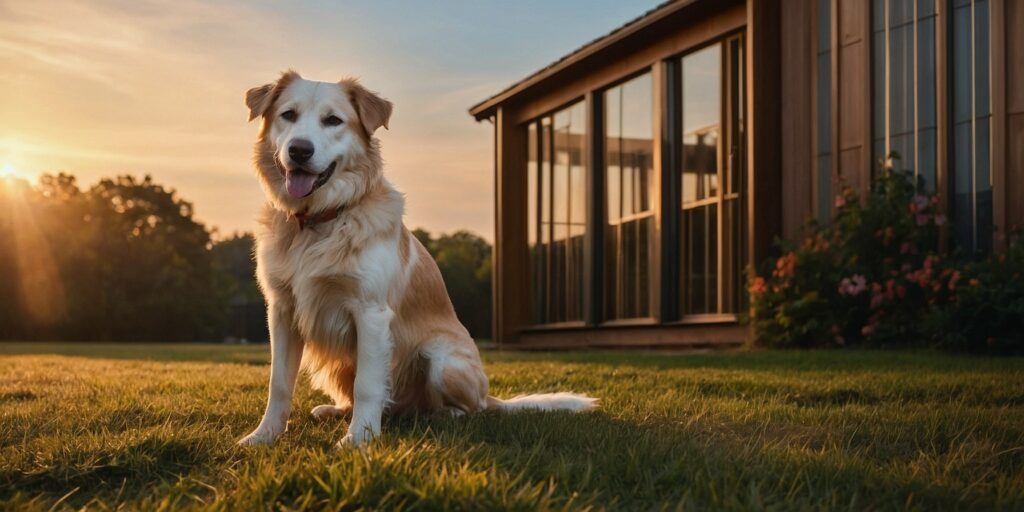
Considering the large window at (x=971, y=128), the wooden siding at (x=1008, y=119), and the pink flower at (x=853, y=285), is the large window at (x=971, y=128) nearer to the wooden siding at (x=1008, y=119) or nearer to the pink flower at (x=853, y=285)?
the wooden siding at (x=1008, y=119)

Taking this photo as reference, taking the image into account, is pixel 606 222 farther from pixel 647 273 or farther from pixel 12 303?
pixel 12 303

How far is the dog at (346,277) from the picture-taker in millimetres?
3785

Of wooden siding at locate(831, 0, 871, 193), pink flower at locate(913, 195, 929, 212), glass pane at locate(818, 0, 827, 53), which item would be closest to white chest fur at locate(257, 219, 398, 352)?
pink flower at locate(913, 195, 929, 212)

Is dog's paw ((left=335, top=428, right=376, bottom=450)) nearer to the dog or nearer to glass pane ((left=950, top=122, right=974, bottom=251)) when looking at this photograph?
the dog

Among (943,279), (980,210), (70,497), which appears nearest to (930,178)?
(980,210)

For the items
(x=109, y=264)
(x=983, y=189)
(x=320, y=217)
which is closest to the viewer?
(x=320, y=217)

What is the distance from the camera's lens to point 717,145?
11.0 metres

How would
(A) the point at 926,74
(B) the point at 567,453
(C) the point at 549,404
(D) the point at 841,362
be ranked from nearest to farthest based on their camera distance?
1. (B) the point at 567,453
2. (C) the point at 549,404
3. (D) the point at 841,362
4. (A) the point at 926,74

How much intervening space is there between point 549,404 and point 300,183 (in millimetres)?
1406

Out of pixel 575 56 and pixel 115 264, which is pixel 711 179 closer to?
pixel 575 56

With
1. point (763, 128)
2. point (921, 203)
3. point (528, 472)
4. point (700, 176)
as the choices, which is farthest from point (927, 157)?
point (528, 472)

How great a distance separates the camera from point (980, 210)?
327 inches

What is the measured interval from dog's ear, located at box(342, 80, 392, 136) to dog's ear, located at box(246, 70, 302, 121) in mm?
234

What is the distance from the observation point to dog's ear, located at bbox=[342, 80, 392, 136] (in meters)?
4.05
